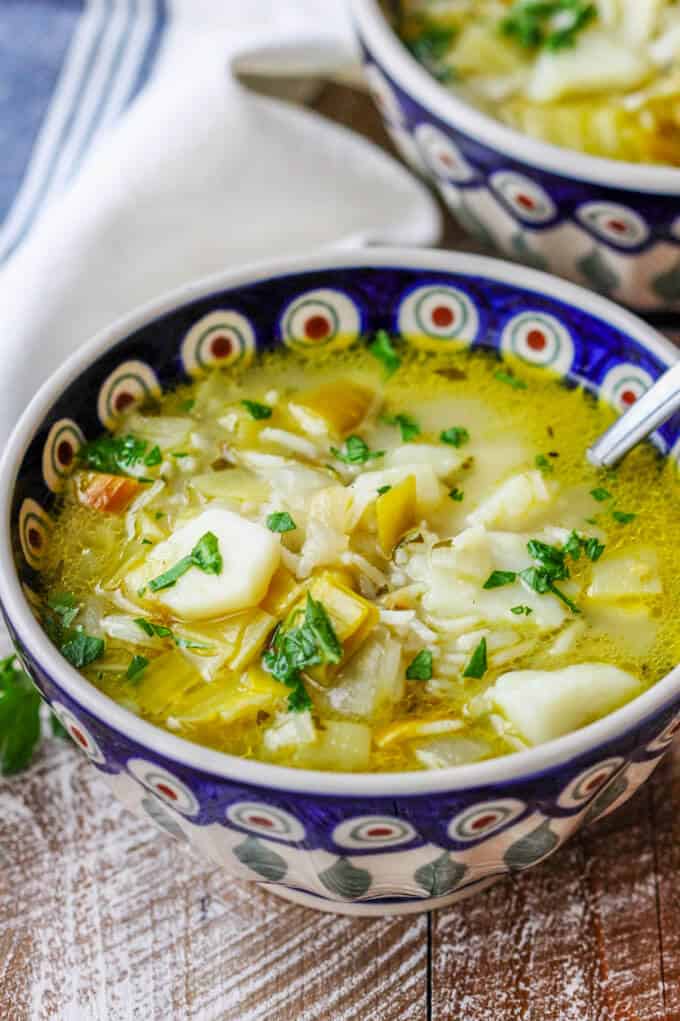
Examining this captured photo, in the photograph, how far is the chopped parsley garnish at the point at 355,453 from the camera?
2.27 m

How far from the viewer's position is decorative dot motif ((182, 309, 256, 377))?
2420mm

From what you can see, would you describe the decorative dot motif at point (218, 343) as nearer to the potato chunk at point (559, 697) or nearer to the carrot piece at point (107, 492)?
the carrot piece at point (107, 492)

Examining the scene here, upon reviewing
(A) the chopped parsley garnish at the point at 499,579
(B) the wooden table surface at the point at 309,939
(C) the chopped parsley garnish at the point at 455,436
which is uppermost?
(C) the chopped parsley garnish at the point at 455,436

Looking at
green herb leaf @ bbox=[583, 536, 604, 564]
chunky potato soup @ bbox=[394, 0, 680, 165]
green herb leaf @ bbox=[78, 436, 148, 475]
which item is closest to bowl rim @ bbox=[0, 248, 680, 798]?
green herb leaf @ bbox=[78, 436, 148, 475]

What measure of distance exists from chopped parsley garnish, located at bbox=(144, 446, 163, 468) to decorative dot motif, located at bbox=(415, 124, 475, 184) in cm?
96

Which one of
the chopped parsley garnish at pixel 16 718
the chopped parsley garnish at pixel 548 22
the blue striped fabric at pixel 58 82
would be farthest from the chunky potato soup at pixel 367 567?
the blue striped fabric at pixel 58 82

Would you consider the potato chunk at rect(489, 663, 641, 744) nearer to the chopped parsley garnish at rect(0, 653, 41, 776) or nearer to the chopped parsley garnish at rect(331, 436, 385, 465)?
the chopped parsley garnish at rect(331, 436, 385, 465)

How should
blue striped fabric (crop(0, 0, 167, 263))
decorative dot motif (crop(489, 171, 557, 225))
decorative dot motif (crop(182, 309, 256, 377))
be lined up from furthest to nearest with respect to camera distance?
blue striped fabric (crop(0, 0, 167, 263)), decorative dot motif (crop(489, 171, 557, 225)), decorative dot motif (crop(182, 309, 256, 377))

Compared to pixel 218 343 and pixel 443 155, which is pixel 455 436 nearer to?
pixel 218 343

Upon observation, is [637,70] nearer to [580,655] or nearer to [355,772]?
[580,655]

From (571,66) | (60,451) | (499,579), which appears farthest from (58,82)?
(499,579)

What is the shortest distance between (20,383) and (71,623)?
2.62ft

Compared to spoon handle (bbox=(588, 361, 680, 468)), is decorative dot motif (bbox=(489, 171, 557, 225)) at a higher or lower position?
higher

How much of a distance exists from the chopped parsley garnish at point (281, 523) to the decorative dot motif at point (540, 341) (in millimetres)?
620
